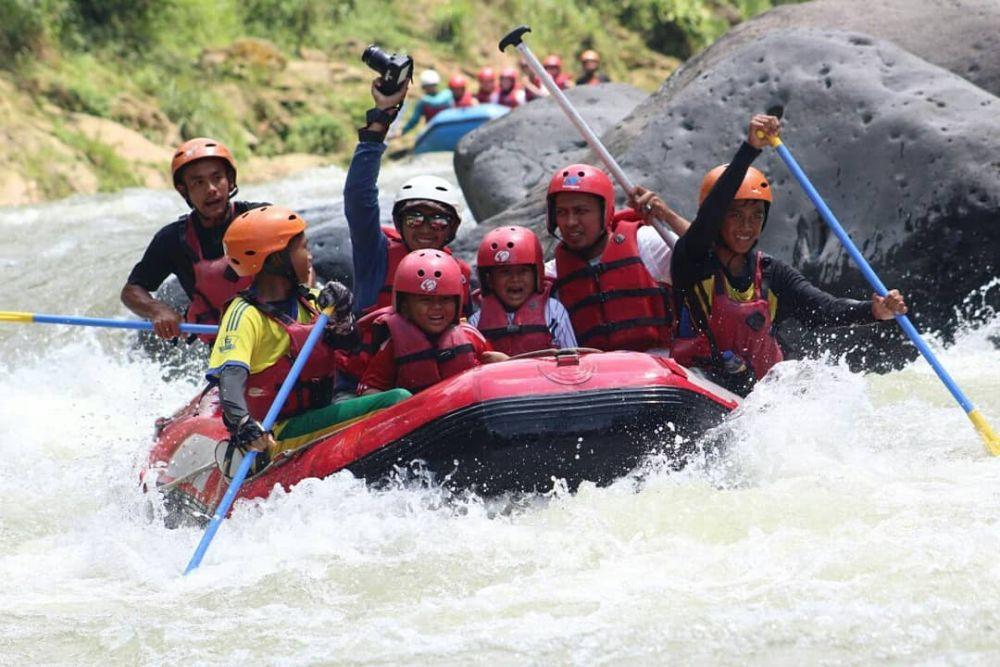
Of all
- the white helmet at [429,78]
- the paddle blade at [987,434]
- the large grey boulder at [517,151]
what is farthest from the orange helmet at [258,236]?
Answer: the white helmet at [429,78]

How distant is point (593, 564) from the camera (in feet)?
16.0

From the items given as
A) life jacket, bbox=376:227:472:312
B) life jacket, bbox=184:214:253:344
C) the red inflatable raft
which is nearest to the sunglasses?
life jacket, bbox=376:227:472:312

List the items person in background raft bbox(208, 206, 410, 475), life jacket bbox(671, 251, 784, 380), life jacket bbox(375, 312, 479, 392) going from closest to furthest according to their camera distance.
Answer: person in background raft bbox(208, 206, 410, 475)
life jacket bbox(375, 312, 479, 392)
life jacket bbox(671, 251, 784, 380)

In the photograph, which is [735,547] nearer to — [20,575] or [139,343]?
[20,575]

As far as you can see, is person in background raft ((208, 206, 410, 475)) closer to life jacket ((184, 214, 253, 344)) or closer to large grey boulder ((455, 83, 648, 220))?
life jacket ((184, 214, 253, 344))

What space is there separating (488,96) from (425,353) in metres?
15.1

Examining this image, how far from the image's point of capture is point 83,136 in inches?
615

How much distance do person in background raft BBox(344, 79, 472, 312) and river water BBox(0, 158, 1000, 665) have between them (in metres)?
1.18

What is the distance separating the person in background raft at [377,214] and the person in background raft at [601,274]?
440 millimetres

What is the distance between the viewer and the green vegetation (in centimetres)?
1662

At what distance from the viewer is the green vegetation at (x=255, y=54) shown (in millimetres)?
16625

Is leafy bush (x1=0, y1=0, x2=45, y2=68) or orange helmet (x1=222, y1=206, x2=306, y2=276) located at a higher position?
orange helmet (x1=222, y1=206, x2=306, y2=276)

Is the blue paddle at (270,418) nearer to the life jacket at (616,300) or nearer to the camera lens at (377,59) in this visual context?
the camera lens at (377,59)

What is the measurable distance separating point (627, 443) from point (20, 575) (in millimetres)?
2280
